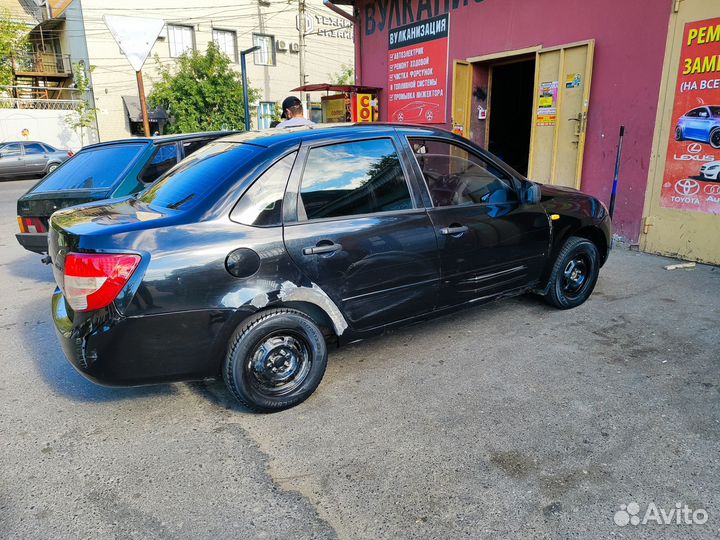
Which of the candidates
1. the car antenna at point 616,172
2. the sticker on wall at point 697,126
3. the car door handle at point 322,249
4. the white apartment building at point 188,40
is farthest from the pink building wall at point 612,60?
the white apartment building at point 188,40

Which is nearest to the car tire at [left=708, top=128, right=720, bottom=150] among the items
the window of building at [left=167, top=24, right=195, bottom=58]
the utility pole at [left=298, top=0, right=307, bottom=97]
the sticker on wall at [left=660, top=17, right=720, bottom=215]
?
the sticker on wall at [left=660, top=17, right=720, bottom=215]

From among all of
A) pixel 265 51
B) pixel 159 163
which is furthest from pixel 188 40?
pixel 159 163

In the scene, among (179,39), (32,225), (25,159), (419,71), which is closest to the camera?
(32,225)

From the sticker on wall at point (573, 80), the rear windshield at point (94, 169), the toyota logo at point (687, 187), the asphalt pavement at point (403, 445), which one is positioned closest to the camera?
the asphalt pavement at point (403, 445)

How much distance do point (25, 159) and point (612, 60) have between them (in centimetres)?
1959

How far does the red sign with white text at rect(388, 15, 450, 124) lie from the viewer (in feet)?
29.8

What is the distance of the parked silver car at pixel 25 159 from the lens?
60.0 feet

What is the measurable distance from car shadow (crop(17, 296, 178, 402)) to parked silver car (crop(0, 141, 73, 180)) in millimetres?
16115

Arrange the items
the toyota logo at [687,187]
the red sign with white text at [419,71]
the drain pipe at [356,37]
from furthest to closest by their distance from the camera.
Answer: the drain pipe at [356,37] < the red sign with white text at [419,71] < the toyota logo at [687,187]

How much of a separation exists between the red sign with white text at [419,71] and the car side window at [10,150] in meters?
15.2

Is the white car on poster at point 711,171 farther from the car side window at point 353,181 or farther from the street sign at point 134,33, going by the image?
the street sign at point 134,33

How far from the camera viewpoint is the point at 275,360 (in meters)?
3.01

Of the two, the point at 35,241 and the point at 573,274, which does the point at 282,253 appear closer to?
the point at 573,274

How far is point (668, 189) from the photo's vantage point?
20.4 feet
